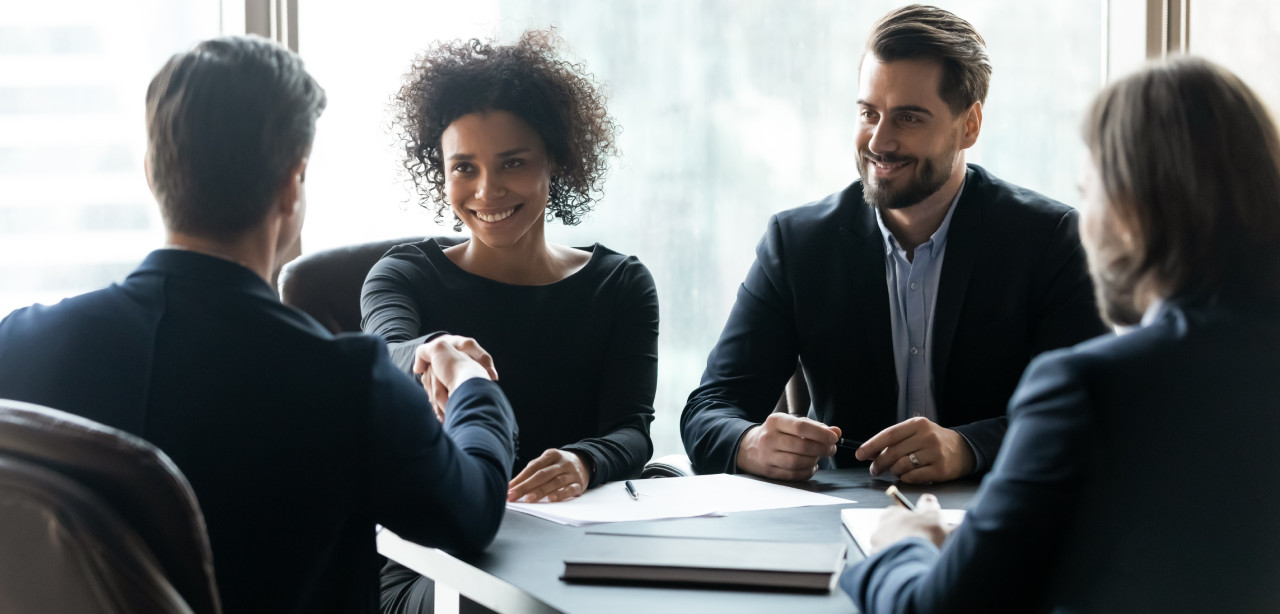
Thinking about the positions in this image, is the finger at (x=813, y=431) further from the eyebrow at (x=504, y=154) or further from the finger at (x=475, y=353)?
the eyebrow at (x=504, y=154)

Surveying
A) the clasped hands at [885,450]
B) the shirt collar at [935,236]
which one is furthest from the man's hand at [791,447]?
the shirt collar at [935,236]

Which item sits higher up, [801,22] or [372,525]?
[801,22]

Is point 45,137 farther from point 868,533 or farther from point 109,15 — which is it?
point 868,533

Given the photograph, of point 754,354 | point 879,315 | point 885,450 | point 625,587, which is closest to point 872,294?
point 879,315

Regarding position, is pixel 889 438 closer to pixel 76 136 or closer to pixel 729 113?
pixel 729 113

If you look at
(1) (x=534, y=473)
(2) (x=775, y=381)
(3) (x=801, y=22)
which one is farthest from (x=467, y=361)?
(3) (x=801, y=22)

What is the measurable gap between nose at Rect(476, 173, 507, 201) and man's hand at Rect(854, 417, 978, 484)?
0.86 meters

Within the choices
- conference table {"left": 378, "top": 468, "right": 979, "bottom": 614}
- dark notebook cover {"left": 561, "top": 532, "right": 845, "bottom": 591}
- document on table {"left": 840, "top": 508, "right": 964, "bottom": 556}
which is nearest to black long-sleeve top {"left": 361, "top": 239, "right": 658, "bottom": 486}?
conference table {"left": 378, "top": 468, "right": 979, "bottom": 614}

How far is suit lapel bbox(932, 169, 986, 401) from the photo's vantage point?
1990 mm

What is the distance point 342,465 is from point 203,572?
20 centimetres

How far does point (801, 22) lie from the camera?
305 centimetres

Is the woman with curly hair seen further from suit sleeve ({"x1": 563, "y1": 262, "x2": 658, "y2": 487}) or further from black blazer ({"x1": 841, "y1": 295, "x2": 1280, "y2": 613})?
black blazer ({"x1": 841, "y1": 295, "x2": 1280, "y2": 613})

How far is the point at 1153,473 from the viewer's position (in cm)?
80

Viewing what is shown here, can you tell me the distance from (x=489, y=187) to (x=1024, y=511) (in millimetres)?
1359
